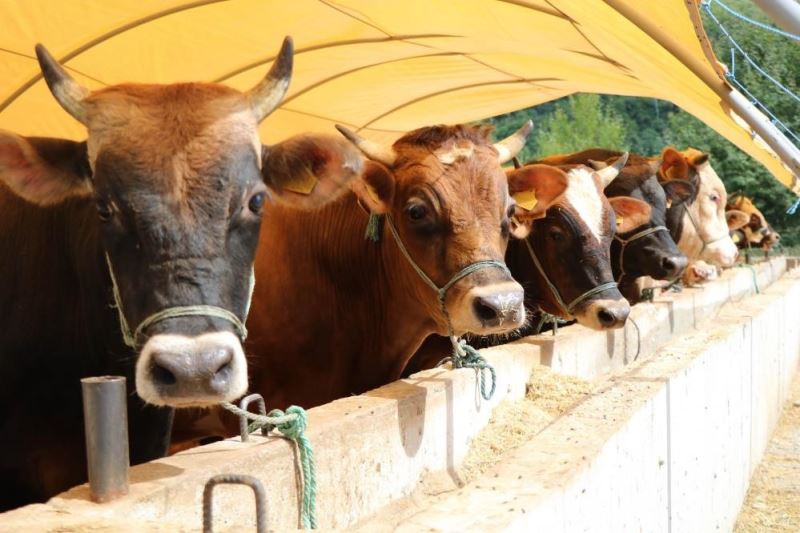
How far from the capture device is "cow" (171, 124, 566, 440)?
15.9 feet

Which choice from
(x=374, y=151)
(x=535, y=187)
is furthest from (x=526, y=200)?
(x=374, y=151)

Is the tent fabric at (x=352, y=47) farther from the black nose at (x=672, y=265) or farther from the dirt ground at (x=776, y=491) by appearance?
the dirt ground at (x=776, y=491)

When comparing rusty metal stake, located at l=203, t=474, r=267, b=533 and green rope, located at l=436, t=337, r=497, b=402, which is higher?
rusty metal stake, located at l=203, t=474, r=267, b=533

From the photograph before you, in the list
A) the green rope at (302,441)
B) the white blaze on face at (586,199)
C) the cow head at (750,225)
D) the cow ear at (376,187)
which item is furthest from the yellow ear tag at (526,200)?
the cow head at (750,225)

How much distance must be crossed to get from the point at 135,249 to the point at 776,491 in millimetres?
6327

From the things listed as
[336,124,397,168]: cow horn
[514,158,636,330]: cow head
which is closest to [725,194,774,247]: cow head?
[514,158,636,330]: cow head

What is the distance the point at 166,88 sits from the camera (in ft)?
12.0

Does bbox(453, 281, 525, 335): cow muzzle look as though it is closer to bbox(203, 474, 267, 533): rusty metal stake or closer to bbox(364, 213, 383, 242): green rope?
bbox(364, 213, 383, 242): green rope

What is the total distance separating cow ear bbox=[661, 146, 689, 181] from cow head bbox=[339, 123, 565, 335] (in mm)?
5731

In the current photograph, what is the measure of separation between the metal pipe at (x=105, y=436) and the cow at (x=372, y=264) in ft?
7.68

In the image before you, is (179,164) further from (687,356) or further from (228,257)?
(687,356)

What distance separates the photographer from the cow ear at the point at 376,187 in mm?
5082

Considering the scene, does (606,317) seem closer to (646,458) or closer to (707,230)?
(646,458)

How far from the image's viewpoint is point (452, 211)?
4.80m
